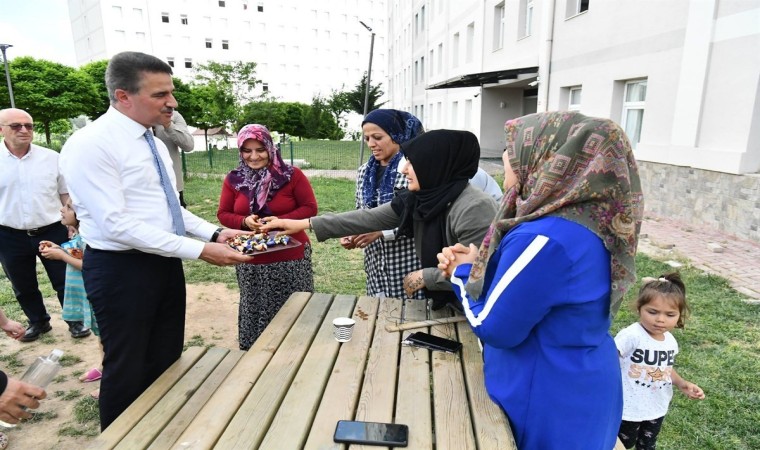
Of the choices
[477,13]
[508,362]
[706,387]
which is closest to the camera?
[508,362]

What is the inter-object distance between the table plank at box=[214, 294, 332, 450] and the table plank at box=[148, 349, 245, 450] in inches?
9.2

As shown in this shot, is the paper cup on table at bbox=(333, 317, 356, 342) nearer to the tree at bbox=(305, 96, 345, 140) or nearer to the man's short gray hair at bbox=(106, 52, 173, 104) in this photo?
the man's short gray hair at bbox=(106, 52, 173, 104)

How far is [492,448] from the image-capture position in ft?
4.64

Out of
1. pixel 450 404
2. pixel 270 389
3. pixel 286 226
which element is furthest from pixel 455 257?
pixel 286 226

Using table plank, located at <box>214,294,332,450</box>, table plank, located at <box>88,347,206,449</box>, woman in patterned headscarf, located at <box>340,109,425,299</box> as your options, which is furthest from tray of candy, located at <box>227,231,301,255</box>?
table plank, located at <box>88,347,206,449</box>

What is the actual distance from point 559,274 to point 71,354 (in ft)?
13.3

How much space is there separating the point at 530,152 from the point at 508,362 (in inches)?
28.0

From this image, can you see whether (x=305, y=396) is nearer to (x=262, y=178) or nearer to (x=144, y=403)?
(x=144, y=403)

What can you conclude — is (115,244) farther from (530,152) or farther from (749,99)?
(749,99)

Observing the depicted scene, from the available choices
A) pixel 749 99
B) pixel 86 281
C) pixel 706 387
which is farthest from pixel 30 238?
pixel 749 99

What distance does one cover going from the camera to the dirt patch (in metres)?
2.79

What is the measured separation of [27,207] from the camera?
3727 millimetres

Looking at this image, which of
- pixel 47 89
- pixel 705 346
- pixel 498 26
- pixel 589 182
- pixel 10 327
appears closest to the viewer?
pixel 589 182

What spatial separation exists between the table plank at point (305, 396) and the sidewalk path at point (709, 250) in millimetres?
4575
